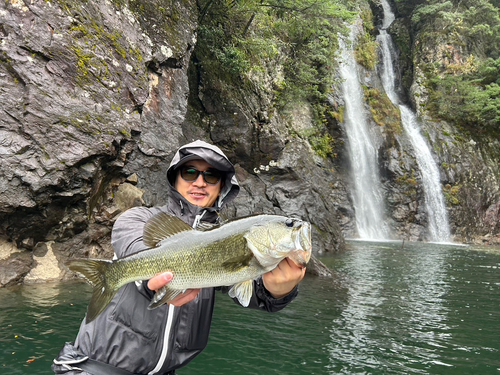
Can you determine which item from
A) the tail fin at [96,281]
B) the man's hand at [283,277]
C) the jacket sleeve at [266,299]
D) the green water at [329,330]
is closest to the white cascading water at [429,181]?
the green water at [329,330]

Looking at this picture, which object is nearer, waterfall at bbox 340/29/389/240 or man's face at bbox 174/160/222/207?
man's face at bbox 174/160/222/207

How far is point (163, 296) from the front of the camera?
7.36 feet

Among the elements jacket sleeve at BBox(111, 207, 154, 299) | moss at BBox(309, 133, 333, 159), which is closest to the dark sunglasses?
jacket sleeve at BBox(111, 207, 154, 299)

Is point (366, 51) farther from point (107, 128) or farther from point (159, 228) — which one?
point (159, 228)

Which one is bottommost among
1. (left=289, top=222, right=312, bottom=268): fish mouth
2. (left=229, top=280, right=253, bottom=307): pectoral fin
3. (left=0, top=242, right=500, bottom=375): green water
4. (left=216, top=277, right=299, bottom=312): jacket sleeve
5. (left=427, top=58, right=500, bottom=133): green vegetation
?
(left=0, top=242, right=500, bottom=375): green water

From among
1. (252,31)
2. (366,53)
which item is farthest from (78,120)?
(366,53)

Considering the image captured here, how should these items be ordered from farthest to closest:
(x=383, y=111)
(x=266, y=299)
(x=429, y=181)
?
(x=383, y=111) < (x=429, y=181) < (x=266, y=299)

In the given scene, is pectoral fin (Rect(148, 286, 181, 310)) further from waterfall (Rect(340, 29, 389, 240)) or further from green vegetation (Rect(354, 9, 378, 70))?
green vegetation (Rect(354, 9, 378, 70))

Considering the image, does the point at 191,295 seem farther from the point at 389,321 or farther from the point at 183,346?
the point at 389,321

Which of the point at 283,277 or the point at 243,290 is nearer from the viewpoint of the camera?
the point at 243,290

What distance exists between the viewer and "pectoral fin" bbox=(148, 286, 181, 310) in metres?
2.24

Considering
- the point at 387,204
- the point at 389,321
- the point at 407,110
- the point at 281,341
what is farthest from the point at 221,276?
the point at 407,110

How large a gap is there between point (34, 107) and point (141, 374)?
871cm

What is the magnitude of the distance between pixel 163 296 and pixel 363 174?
27.9 meters
